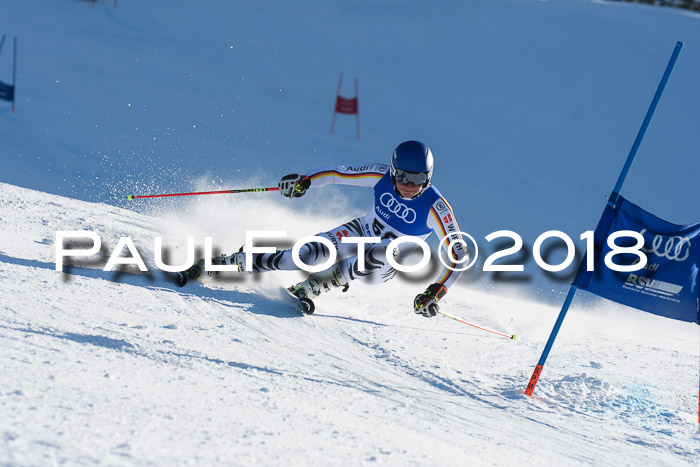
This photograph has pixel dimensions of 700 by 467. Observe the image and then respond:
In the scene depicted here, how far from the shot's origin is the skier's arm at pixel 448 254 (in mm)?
4785

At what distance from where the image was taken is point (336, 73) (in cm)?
1723

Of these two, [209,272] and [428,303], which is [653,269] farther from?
[209,272]

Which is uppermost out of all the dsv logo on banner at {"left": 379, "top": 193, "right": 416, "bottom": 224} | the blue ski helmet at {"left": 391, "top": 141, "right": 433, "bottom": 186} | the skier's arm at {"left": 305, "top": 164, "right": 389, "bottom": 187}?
the blue ski helmet at {"left": 391, "top": 141, "right": 433, "bottom": 186}

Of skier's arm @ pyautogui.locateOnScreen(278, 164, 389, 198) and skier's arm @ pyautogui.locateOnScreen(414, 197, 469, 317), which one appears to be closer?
skier's arm @ pyautogui.locateOnScreen(414, 197, 469, 317)

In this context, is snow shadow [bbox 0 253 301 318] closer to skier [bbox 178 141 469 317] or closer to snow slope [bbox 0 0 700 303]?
skier [bbox 178 141 469 317]

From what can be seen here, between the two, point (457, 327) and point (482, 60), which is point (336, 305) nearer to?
point (457, 327)

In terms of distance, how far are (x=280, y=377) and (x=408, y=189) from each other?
1.94m

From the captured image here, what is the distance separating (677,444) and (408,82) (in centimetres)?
1427

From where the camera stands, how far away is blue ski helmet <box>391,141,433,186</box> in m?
4.88

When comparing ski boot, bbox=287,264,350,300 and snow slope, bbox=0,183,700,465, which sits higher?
ski boot, bbox=287,264,350,300

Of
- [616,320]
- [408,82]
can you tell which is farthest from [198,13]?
[616,320]

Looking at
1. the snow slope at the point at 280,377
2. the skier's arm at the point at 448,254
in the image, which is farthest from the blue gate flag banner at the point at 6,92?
the skier's arm at the point at 448,254

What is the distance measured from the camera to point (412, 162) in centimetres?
488

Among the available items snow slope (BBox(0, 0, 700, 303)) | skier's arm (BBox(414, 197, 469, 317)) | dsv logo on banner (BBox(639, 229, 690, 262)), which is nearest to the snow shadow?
skier's arm (BBox(414, 197, 469, 317))
